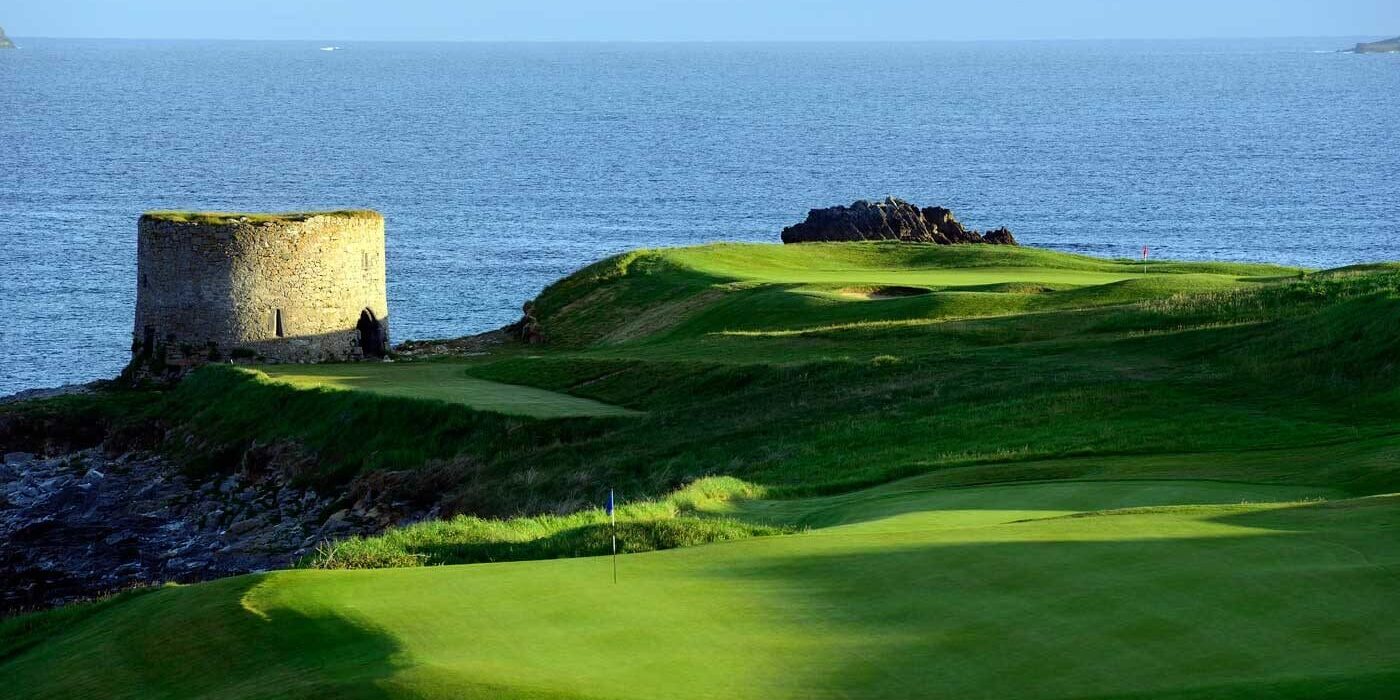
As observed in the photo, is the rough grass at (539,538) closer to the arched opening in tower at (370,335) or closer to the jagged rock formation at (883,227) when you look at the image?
the arched opening in tower at (370,335)

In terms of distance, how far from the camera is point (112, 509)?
1272 inches

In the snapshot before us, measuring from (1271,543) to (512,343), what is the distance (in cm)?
3645

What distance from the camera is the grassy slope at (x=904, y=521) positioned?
1070 cm

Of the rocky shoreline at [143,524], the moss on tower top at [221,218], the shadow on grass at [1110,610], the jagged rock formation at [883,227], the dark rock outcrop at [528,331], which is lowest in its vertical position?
the rocky shoreline at [143,524]

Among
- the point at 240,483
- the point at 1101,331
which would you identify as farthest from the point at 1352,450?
the point at 240,483

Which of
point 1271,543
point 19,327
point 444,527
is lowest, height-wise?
point 19,327

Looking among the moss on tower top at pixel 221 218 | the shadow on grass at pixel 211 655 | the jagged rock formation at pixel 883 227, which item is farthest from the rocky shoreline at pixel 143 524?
the jagged rock formation at pixel 883 227

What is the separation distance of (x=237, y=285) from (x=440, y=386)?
838cm

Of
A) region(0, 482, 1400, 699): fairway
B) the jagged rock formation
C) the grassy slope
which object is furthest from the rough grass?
the jagged rock formation

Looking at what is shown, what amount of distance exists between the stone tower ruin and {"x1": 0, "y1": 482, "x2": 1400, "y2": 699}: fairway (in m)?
27.0

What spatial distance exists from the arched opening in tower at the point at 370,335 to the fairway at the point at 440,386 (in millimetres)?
2127

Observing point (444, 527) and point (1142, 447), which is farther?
point (1142, 447)

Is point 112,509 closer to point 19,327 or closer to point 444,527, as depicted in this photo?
point 444,527

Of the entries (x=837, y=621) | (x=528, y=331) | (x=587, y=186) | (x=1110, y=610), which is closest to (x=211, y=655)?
(x=837, y=621)
